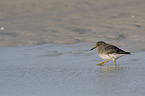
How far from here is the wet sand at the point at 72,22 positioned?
34.3 feet

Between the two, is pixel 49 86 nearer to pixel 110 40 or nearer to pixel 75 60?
pixel 75 60

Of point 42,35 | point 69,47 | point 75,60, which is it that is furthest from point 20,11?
point 75,60

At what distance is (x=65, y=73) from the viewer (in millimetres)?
6930

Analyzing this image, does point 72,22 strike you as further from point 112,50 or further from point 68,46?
point 112,50

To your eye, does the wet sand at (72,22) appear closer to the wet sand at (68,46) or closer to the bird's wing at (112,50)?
the wet sand at (68,46)

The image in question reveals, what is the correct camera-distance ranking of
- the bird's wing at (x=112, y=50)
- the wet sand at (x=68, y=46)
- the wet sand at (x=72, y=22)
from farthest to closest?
the wet sand at (x=72, y=22)
the bird's wing at (x=112, y=50)
the wet sand at (x=68, y=46)

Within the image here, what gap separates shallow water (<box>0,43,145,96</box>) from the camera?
18.5ft

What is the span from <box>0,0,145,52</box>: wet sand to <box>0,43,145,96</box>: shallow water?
890 millimetres

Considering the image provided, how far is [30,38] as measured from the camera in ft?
35.2

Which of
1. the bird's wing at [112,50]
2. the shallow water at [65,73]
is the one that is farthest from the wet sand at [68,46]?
the bird's wing at [112,50]

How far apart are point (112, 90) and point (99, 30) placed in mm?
5972

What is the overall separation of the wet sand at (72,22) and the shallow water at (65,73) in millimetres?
890

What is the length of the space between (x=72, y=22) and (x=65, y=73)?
579 cm

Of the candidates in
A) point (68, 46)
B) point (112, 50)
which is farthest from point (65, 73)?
point (68, 46)
